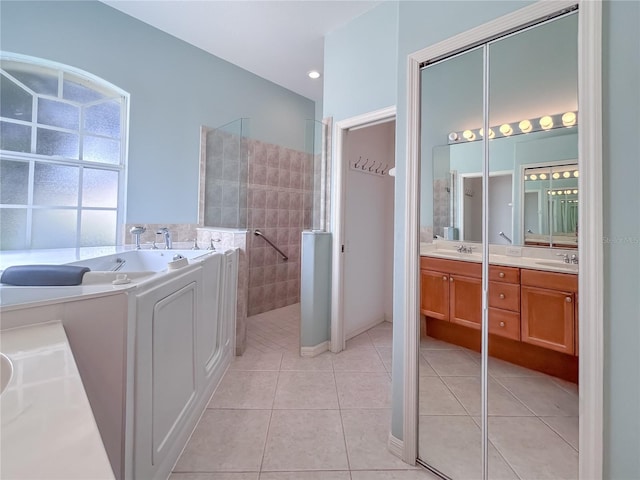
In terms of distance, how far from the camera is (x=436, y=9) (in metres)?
1.33

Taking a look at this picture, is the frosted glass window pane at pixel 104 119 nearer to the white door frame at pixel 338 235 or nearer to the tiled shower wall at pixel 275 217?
the tiled shower wall at pixel 275 217

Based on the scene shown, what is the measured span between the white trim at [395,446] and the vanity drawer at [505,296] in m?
0.82

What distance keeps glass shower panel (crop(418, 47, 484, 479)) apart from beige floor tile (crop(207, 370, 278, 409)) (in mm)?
1008

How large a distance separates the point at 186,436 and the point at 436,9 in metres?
2.43

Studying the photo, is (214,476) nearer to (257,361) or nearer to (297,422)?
(297,422)

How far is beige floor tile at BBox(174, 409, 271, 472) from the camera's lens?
54.2 inches

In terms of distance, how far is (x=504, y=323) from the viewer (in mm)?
1300

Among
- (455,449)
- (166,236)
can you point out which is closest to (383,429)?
(455,449)

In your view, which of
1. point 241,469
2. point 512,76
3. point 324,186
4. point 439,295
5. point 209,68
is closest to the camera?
point 512,76

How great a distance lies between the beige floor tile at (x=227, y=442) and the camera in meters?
1.38

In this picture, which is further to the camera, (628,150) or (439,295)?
(439,295)

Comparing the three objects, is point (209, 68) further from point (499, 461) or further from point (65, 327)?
point (499, 461)

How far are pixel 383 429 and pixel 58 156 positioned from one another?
10.7ft

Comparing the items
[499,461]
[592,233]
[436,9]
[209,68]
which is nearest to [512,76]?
[436,9]
